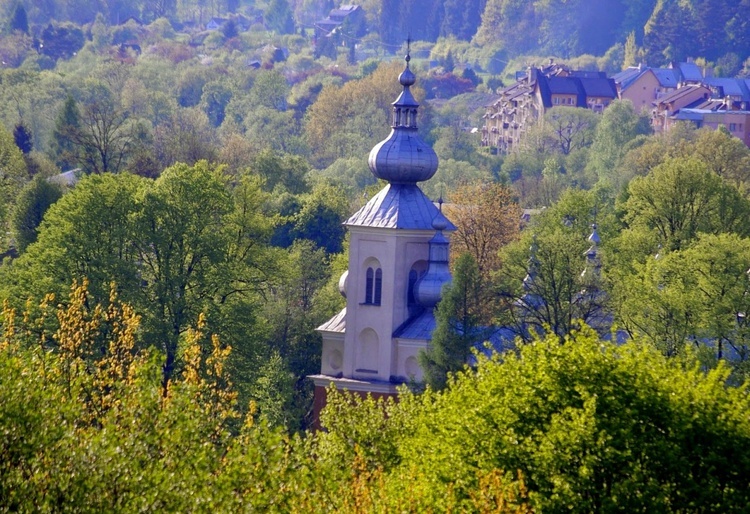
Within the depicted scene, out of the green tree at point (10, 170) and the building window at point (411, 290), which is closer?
the building window at point (411, 290)

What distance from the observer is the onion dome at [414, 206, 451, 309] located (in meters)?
56.7

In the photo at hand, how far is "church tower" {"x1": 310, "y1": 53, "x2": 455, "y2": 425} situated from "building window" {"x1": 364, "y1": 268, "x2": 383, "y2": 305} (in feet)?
0.08

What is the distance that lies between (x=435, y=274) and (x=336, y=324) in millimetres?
3192

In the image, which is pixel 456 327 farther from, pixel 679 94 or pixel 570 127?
pixel 679 94

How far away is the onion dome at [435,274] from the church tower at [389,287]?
24mm

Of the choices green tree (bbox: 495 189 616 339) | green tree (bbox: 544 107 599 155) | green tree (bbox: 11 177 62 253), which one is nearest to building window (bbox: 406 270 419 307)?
green tree (bbox: 495 189 616 339)

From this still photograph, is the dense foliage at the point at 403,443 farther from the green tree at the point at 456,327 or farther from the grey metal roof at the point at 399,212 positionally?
the grey metal roof at the point at 399,212

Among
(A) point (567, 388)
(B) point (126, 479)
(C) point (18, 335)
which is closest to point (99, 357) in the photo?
(C) point (18, 335)

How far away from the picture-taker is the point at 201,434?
3019 cm

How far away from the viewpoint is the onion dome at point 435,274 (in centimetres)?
5672

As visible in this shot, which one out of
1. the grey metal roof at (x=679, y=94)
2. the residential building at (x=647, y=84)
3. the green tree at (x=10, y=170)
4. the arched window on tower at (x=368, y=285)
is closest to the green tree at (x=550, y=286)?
the arched window on tower at (x=368, y=285)

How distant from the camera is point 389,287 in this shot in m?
57.3

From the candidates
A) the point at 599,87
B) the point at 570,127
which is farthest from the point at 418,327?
the point at 599,87

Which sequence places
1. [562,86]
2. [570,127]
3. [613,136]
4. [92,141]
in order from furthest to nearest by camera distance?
[562,86]
[570,127]
[613,136]
[92,141]
